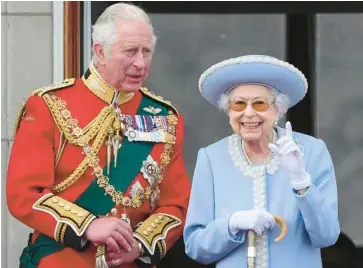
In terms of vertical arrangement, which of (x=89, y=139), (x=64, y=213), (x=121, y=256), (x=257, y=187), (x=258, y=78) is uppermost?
Result: (x=258, y=78)

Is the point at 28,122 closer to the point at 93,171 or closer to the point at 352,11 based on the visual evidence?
the point at 93,171

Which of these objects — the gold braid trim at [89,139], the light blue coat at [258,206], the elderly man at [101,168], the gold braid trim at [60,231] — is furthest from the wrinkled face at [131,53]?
the gold braid trim at [60,231]

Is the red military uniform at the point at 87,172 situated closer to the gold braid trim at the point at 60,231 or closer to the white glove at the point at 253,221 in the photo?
the gold braid trim at the point at 60,231

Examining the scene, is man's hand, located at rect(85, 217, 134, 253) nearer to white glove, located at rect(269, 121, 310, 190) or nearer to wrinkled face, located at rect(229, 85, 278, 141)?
wrinkled face, located at rect(229, 85, 278, 141)

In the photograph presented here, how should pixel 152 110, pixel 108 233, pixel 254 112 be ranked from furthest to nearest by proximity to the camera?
pixel 152 110
pixel 108 233
pixel 254 112

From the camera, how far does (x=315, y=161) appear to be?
412 cm

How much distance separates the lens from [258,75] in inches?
161

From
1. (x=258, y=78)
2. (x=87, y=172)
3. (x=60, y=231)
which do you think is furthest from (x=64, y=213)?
(x=258, y=78)

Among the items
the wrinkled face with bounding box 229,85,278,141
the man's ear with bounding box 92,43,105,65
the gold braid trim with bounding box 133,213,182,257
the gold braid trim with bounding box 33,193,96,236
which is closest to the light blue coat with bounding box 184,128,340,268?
the wrinkled face with bounding box 229,85,278,141

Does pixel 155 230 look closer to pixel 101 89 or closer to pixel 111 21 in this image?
pixel 101 89

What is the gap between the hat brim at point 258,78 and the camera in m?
4.10

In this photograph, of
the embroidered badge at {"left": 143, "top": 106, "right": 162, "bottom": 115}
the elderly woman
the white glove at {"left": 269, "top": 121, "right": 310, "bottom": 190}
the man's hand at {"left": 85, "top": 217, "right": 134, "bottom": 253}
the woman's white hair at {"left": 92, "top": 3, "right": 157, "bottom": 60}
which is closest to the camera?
the white glove at {"left": 269, "top": 121, "right": 310, "bottom": 190}

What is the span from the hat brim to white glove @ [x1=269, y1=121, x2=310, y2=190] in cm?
22

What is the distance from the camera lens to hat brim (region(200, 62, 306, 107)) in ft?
13.4
